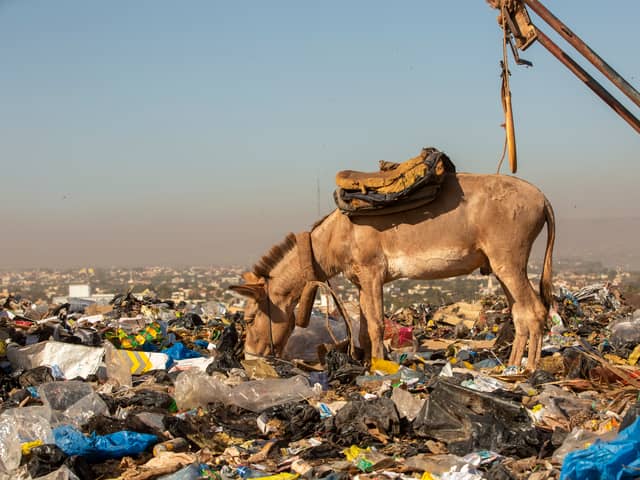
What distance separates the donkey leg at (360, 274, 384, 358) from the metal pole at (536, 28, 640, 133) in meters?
3.25

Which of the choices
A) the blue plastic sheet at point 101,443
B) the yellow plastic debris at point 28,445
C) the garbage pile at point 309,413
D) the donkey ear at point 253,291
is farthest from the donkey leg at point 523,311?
the yellow plastic debris at point 28,445

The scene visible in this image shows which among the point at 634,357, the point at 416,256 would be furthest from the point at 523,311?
the point at 634,357

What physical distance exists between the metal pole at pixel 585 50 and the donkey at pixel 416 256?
202cm

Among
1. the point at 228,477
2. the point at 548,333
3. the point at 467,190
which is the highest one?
the point at 467,190

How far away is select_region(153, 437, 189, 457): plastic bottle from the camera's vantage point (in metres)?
5.96

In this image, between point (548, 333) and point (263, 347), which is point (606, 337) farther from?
point (263, 347)

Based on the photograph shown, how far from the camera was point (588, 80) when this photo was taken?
730cm

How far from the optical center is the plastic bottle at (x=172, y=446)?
5.96 m

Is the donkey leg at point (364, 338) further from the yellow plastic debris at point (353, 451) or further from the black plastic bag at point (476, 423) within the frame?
the yellow plastic debris at point (353, 451)

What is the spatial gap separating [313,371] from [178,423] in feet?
9.01

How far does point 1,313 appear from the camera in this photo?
11.7m

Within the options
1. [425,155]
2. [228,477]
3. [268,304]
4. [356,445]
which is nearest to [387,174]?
[425,155]

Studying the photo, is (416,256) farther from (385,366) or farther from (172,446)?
(172,446)

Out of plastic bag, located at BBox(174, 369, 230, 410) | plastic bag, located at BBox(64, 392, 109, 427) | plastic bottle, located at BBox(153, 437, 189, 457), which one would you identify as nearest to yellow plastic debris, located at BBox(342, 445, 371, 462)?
plastic bottle, located at BBox(153, 437, 189, 457)
